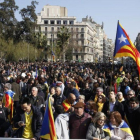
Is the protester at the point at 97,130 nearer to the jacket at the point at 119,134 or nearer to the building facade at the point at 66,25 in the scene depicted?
the jacket at the point at 119,134

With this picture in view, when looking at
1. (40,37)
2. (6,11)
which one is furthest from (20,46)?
(40,37)

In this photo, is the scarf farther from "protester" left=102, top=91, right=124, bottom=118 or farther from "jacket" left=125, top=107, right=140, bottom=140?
"protester" left=102, top=91, right=124, bottom=118

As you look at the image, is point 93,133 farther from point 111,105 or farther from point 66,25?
point 66,25

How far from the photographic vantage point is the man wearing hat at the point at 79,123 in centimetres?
475

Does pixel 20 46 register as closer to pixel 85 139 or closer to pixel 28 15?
pixel 28 15

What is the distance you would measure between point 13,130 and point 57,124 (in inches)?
31.2

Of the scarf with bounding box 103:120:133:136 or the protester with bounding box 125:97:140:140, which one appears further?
the protester with bounding box 125:97:140:140

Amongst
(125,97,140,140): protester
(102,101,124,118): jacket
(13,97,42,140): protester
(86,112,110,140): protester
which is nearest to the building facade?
(102,101,124,118): jacket

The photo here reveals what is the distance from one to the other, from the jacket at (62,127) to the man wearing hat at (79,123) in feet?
0.30

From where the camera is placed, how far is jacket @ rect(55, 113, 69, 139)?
473 centimetres

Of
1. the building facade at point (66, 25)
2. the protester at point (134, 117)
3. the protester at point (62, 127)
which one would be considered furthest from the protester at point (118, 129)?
the building facade at point (66, 25)

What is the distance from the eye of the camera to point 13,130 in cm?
501

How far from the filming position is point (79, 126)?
4.77 m

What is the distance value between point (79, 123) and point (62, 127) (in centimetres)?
28
